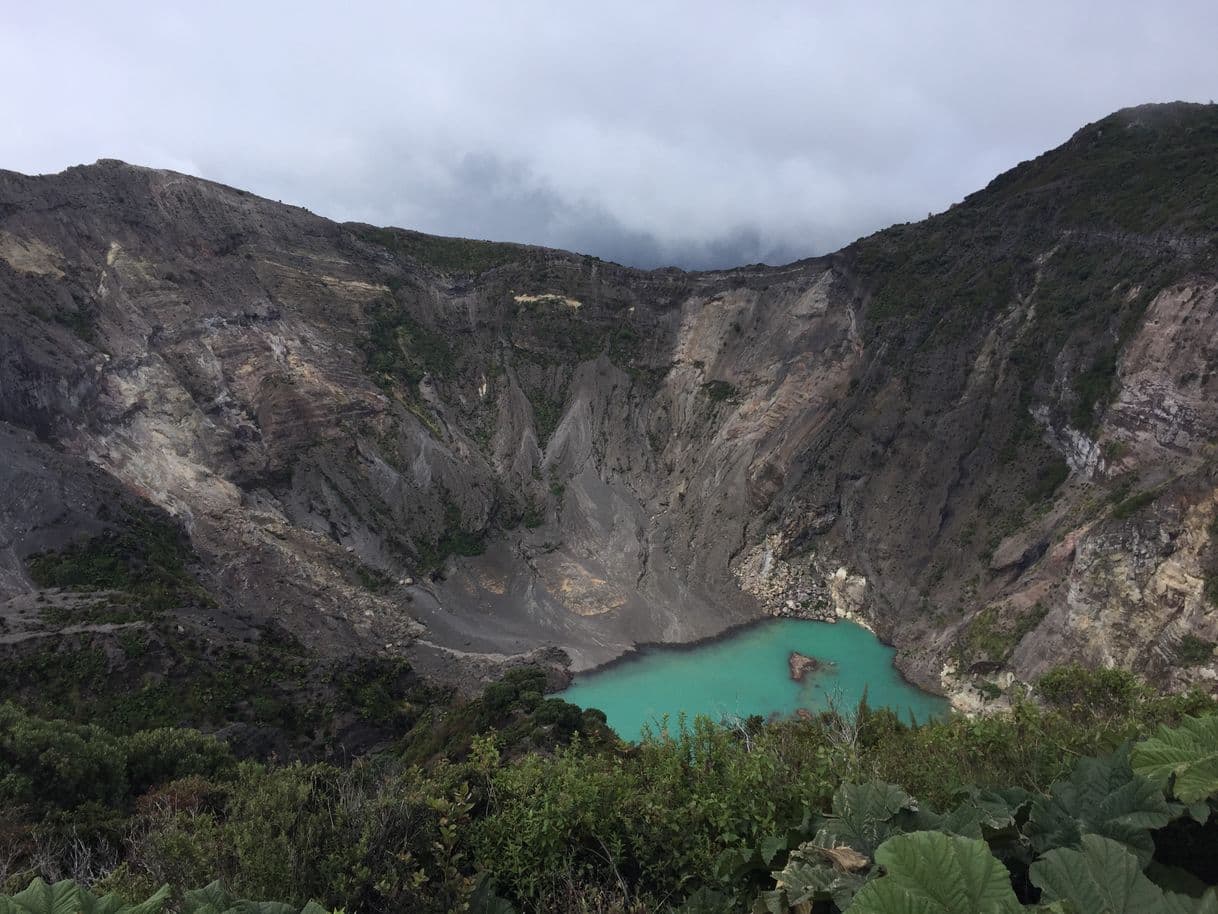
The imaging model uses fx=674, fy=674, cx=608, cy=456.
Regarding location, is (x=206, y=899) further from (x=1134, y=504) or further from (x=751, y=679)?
(x=1134, y=504)

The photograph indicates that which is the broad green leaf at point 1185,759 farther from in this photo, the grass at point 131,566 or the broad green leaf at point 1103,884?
the grass at point 131,566

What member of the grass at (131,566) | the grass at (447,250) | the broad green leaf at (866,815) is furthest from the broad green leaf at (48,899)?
the grass at (447,250)

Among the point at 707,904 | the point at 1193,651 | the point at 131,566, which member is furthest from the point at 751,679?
the point at 707,904

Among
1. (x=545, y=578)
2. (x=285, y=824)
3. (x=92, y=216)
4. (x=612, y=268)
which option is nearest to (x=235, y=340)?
(x=92, y=216)

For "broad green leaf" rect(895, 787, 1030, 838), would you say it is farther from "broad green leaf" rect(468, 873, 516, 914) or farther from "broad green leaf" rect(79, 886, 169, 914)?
"broad green leaf" rect(79, 886, 169, 914)

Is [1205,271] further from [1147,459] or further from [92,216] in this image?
[92,216]

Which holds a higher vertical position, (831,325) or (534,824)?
(831,325)
